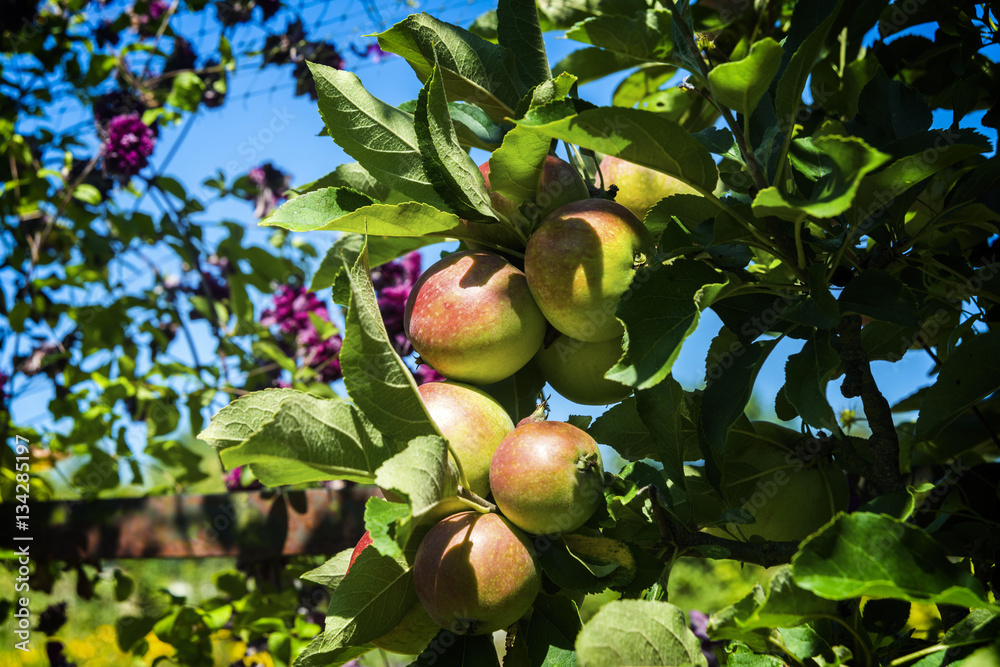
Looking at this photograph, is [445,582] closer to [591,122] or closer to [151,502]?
[591,122]

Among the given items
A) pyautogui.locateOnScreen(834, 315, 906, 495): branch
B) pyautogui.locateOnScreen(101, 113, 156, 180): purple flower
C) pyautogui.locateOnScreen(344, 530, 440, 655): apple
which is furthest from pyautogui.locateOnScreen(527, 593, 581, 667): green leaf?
pyautogui.locateOnScreen(101, 113, 156, 180): purple flower

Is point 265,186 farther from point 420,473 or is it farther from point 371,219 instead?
point 420,473

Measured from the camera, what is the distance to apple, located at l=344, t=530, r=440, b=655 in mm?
659

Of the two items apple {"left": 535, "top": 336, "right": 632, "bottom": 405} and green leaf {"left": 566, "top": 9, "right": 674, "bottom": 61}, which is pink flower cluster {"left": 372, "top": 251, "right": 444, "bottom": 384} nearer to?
apple {"left": 535, "top": 336, "right": 632, "bottom": 405}

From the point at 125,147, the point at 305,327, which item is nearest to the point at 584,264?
the point at 305,327

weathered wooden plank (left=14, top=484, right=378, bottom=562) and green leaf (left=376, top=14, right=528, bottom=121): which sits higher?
green leaf (left=376, top=14, right=528, bottom=121)

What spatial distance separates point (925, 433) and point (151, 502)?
1.60m

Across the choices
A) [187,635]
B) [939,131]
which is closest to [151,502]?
[187,635]

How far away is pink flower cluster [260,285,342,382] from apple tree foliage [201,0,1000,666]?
3.79 ft

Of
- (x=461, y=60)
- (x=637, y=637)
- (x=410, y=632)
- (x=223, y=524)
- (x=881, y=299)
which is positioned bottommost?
(x=223, y=524)

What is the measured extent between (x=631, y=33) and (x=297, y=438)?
44cm

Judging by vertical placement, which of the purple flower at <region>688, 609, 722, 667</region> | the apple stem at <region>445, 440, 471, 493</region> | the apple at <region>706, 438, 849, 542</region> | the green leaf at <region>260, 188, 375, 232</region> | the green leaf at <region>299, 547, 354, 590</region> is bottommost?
the purple flower at <region>688, 609, 722, 667</region>

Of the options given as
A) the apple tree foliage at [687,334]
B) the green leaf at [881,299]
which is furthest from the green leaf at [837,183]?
the green leaf at [881,299]

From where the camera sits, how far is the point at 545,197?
2.24 feet
